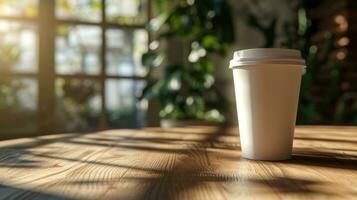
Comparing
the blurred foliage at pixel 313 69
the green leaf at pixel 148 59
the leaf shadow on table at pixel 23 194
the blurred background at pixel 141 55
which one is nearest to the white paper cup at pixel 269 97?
the leaf shadow on table at pixel 23 194

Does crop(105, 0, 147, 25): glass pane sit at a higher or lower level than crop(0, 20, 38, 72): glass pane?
higher

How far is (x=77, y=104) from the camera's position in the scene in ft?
13.3

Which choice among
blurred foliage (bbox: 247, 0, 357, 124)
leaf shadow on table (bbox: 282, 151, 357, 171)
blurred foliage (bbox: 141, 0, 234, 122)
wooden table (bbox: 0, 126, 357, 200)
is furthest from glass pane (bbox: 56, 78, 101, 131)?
leaf shadow on table (bbox: 282, 151, 357, 171)

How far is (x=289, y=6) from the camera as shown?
4.07 metres

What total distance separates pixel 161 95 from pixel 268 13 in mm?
1402

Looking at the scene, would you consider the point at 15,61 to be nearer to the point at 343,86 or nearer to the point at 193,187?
the point at 343,86

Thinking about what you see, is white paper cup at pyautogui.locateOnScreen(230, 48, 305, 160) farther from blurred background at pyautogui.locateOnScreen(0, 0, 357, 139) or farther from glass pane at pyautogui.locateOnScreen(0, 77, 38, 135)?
glass pane at pyautogui.locateOnScreen(0, 77, 38, 135)

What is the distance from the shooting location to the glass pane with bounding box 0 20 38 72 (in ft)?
12.7

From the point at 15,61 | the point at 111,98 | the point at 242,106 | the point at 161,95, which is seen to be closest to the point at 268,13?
the point at 161,95

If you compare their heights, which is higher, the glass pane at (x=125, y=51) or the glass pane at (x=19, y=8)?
the glass pane at (x=19, y=8)

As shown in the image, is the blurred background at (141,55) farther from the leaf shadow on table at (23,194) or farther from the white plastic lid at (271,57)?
the leaf shadow on table at (23,194)

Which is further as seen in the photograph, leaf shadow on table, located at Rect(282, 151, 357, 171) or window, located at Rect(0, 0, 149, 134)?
window, located at Rect(0, 0, 149, 134)

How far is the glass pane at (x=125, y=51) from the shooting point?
4105mm

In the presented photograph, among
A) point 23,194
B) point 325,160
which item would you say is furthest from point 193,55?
point 23,194
